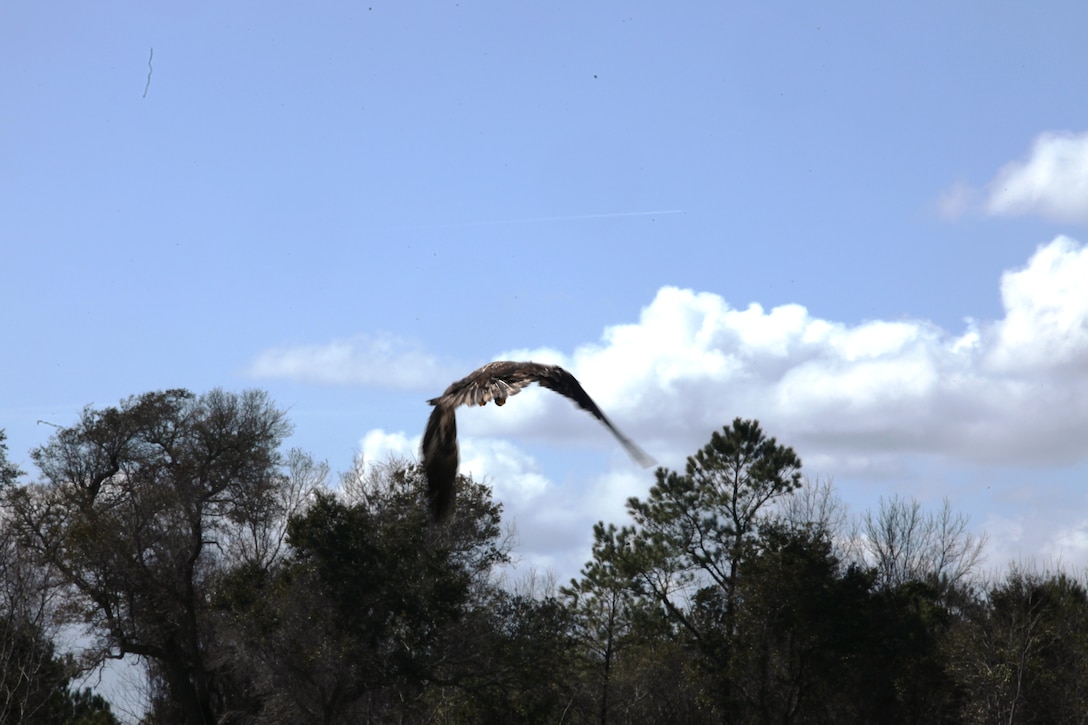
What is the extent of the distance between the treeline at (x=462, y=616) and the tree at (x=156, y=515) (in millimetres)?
83

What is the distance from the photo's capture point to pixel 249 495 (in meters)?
45.5

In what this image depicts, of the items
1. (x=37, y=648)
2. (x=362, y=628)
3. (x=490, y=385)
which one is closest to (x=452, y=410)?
(x=490, y=385)

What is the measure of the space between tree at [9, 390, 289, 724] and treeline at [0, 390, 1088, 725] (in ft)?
0.27

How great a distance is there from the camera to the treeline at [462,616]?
31625mm

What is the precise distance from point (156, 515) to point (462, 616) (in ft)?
44.9

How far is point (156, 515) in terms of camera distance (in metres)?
42.1

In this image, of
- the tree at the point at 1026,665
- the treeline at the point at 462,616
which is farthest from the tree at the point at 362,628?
the tree at the point at 1026,665

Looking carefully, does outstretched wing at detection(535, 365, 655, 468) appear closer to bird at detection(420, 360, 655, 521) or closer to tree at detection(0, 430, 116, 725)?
bird at detection(420, 360, 655, 521)

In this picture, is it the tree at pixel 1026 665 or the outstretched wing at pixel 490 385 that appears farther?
the tree at pixel 1026 665

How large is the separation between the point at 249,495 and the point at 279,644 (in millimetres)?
14600

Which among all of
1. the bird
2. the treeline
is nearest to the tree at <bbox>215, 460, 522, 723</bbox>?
the treeline

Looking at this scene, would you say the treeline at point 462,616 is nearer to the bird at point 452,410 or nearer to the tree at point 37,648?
the tree at point 37,648

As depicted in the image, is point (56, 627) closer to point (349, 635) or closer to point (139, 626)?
point (139, 626)

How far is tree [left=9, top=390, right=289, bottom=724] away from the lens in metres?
40.4
